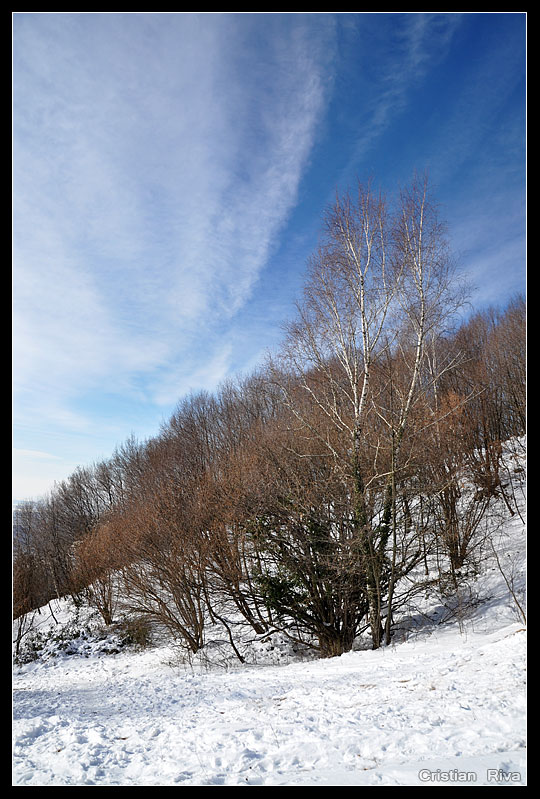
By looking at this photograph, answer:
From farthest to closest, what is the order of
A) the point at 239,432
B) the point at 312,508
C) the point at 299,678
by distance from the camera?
the point at 239,432, the point at 312,508, the point at 299,678

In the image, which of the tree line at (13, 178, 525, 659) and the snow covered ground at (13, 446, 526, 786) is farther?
the tree line at (13, 178, 525, 659)

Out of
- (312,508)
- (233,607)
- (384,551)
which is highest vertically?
(312,508)

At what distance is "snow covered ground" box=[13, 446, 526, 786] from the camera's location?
2922 mm

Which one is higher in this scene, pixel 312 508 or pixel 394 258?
pixel 394 258

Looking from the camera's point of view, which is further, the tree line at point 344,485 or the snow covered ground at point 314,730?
the tree line at point 344,485

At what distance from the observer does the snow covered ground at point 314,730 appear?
2.92 m

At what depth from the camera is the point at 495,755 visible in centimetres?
283

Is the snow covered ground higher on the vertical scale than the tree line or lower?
lower

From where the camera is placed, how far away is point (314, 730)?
145 inches

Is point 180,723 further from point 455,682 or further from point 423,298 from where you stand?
point 423,298

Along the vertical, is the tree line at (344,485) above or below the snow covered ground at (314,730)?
above

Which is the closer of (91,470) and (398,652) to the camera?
(398,652)
